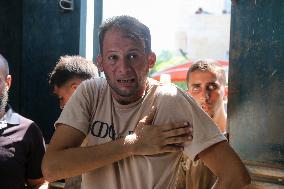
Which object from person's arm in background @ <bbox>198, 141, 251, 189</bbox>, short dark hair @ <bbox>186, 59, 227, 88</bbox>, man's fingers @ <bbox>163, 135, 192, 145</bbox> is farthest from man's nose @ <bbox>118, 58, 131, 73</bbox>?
short dark hair @ <bbox>186, 59, 227, 88</bbox>

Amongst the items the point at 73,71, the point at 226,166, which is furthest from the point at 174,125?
the point at 73,71

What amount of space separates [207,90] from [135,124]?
175 cm

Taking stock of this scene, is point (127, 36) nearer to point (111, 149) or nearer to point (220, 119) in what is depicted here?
point (111, 149)

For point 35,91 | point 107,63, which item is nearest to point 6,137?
point 35,91

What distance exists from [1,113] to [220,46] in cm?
1173

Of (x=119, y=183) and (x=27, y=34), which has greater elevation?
(x=27, y=34)

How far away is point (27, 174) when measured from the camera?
2.97 meters

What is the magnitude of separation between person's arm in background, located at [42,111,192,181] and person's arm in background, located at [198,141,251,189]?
14cm

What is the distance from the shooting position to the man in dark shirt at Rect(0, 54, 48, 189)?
9.22 ft

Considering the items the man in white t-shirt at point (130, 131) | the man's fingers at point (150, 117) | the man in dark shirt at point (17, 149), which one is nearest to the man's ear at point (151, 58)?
the man in white t-shirt at point (130, 131)

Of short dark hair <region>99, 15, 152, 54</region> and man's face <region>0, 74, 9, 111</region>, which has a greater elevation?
short dark hair <region>99, 15, 152, 54</region>

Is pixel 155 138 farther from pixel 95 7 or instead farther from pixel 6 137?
pixel 95 7

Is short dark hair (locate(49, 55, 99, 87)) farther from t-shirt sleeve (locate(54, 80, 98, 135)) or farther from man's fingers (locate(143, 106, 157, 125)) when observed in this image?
man's fingers (locate(143, 106, 157, 125))

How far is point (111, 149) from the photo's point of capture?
69.8 inches
